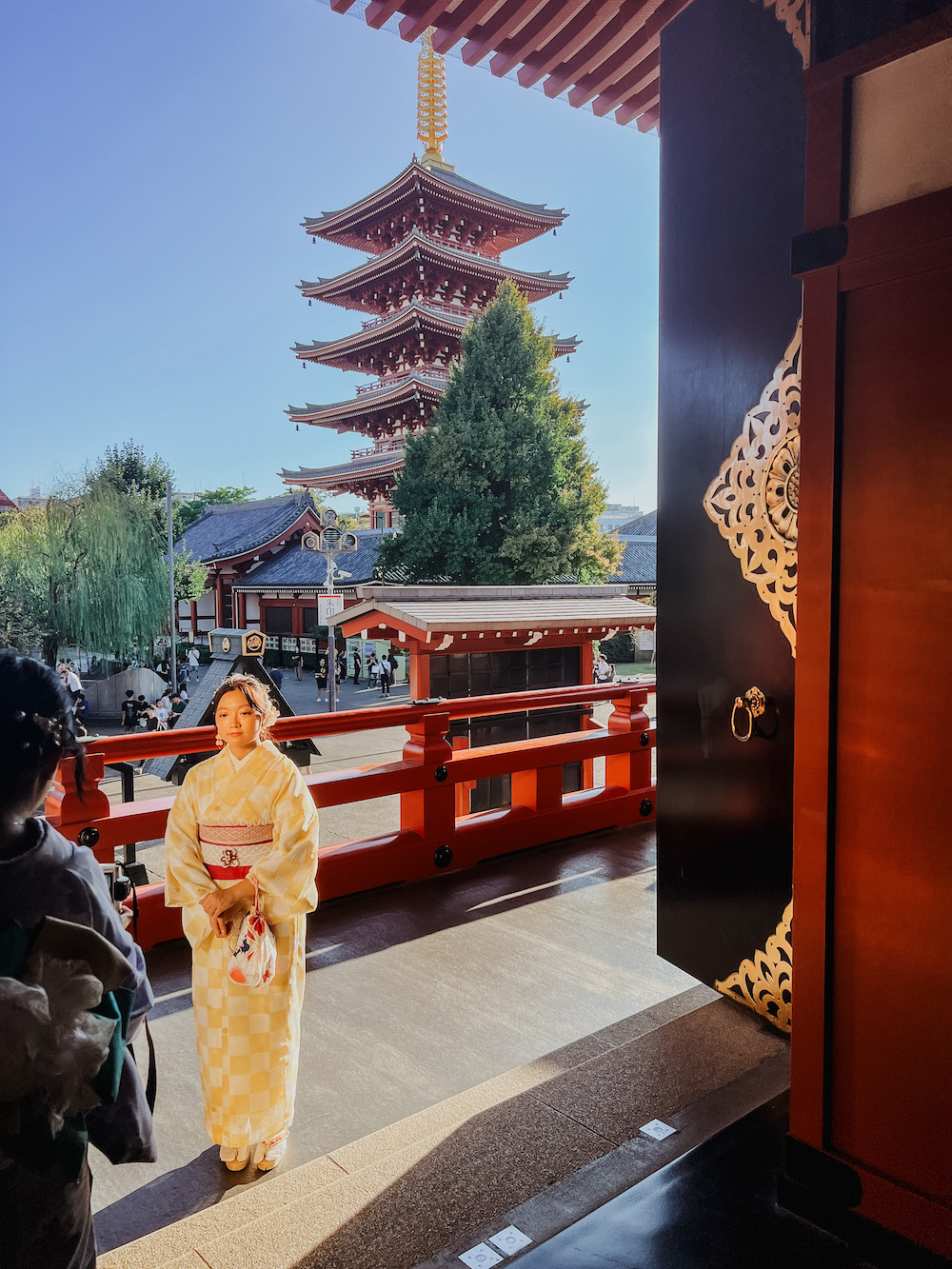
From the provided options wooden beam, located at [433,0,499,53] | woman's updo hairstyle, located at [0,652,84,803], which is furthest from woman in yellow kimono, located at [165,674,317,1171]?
wooden beam, located at [433,0,499,53]

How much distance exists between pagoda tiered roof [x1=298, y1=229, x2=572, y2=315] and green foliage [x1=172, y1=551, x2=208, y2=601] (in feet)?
29.2

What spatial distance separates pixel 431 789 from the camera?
13.2 ft

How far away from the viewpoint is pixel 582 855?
14.2 feet

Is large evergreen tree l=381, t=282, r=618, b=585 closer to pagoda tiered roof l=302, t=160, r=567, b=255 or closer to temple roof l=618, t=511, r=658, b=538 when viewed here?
pagoda tiered roof l=302, t=160, r=567, b=255

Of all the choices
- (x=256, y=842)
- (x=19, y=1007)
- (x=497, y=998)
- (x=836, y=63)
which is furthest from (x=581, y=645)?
(x=19, y=1007)

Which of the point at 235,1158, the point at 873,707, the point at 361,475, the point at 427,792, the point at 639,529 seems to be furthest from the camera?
the point at 639,529

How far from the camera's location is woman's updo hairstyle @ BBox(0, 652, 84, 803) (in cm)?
114

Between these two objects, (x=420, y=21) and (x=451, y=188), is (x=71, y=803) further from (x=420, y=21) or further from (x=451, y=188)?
(x=451, y=188)

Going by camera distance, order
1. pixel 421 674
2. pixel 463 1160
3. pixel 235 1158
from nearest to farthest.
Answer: pixel 463 1160, pixel 235 1158, pixel 421 674

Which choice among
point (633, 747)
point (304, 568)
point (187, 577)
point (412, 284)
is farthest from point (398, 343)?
point (633, 747)

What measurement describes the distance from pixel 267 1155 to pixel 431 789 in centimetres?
209

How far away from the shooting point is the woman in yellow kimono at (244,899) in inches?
80.0

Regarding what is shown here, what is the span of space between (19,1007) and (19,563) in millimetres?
18398

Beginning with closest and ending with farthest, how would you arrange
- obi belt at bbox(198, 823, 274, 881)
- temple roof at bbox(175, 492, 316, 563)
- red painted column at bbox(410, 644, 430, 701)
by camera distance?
1. obi belt at bbox(198, 823, 274, 881)
2. red painted column at bbox(410, 644, 430, 701)
3. temple roof at bbox(175, 492, 316, 563)
